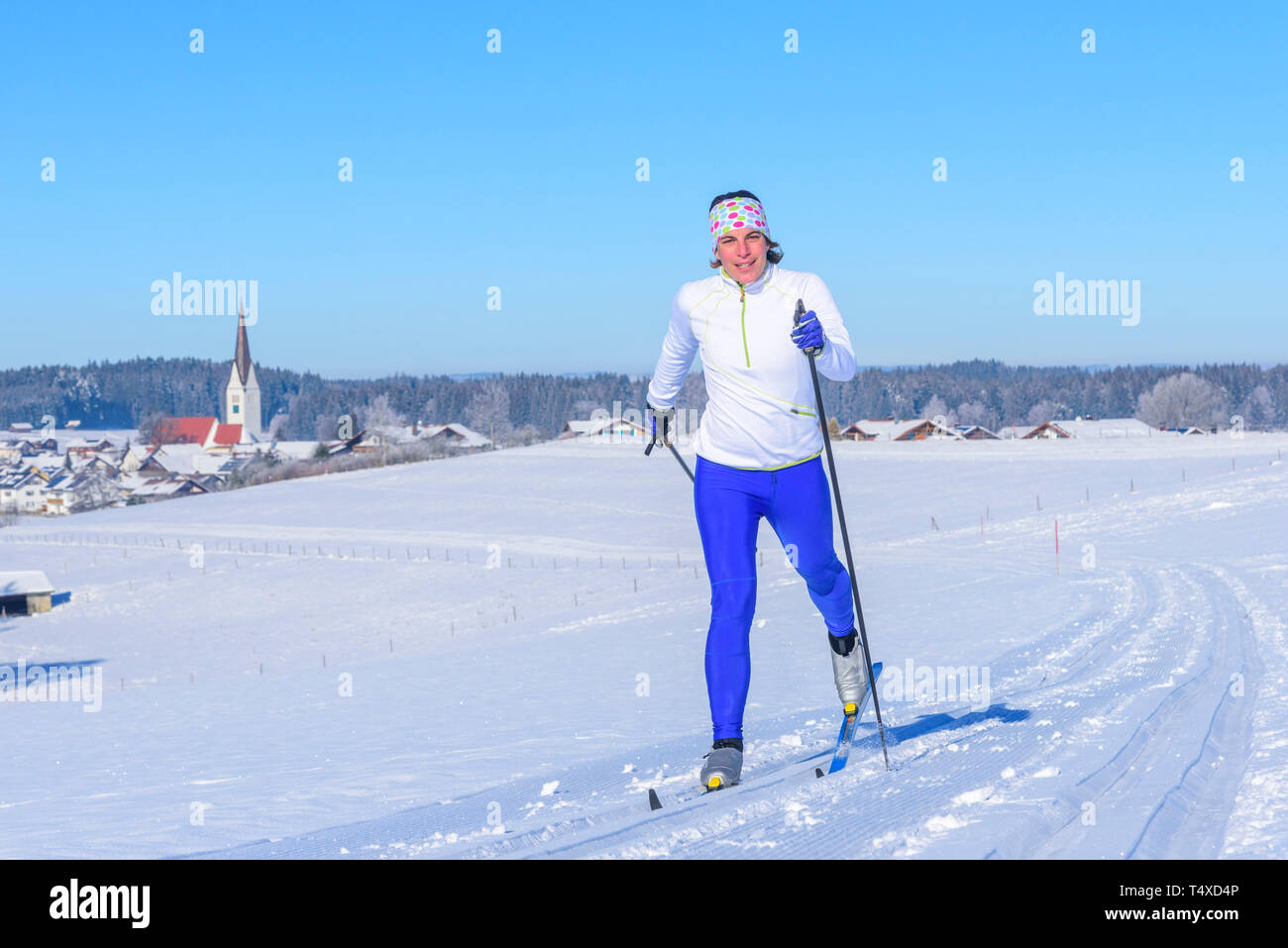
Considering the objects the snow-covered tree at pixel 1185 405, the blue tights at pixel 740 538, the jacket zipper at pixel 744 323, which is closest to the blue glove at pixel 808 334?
the jacket zipper at pixel 744 323

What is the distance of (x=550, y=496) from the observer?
57.8 m

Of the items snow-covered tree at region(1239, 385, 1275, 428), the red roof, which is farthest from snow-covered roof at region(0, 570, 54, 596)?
snow-covered tree at region(1239, 385, 1275, 428)

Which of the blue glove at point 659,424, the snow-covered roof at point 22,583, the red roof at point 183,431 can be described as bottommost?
the snow-covered roof at point 22,583

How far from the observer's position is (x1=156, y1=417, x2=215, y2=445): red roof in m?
172

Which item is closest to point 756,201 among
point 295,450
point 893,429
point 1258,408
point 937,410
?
point 893,429

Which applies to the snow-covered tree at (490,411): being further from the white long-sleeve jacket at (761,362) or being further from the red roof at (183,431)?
the white long-sleeve jacket at (761,362)

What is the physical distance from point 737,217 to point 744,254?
0.15 meters

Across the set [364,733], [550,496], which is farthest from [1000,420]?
[364,733]

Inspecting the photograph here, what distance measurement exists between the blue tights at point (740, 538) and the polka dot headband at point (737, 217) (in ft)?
3.19

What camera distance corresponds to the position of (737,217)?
4.65 m

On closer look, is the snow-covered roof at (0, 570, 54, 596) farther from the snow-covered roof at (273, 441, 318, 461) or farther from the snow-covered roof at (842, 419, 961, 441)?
the snow-covered roof at (842, 419, 961, 441)

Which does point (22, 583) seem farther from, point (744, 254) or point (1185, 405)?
point (1185, 405)

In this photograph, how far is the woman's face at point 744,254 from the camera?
4.64 m
